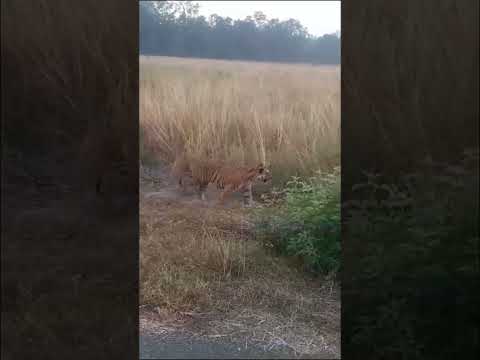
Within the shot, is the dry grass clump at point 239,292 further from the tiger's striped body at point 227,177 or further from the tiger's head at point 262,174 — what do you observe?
the tiger's head at point 262,174

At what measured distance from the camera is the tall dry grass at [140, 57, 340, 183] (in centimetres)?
475

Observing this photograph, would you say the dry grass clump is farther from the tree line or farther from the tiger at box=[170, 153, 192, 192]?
the tree line

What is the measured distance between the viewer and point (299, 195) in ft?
15.6

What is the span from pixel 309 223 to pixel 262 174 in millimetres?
576

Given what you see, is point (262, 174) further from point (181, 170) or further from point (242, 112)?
point (181, 170)

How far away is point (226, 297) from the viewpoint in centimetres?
476

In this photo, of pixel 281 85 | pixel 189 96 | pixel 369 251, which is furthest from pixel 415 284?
pixel 189 96

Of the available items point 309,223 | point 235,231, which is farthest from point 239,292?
point 309,223

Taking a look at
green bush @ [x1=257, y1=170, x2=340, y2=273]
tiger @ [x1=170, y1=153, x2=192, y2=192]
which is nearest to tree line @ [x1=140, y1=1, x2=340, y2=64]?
tiger @ [x1=170, y1=153, x2=192, y2=192]

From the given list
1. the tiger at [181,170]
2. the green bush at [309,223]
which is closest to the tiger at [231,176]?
the tiger at [181,170]

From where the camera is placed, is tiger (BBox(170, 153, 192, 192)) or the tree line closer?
tiger (BBox(170, 153, 192, 192))

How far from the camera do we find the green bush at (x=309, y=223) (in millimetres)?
4699

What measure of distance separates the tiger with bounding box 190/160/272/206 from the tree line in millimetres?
1017

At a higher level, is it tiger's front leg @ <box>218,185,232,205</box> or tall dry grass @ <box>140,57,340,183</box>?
tall dry grass @ <box>140,57,340,183</box>
